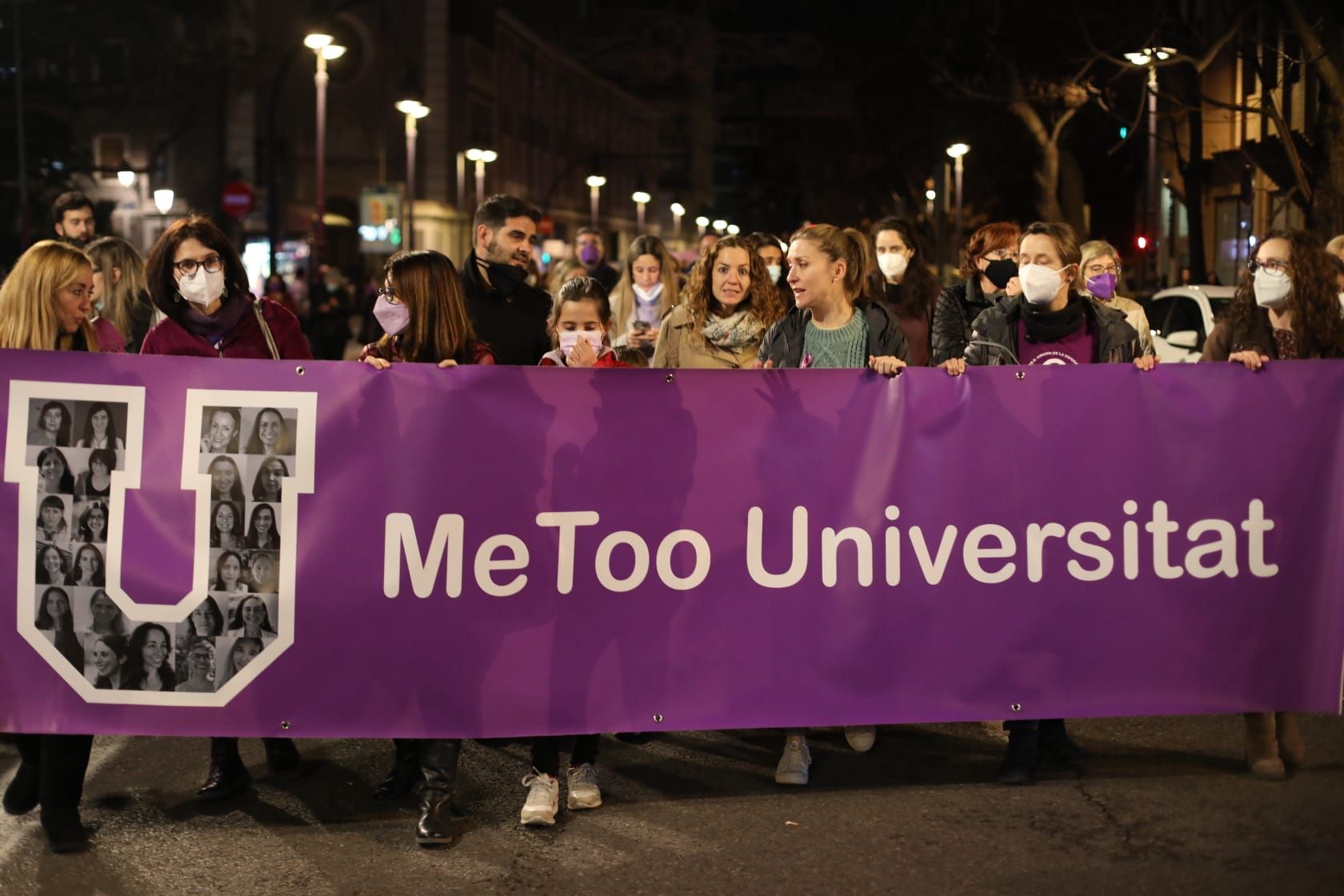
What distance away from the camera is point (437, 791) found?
556cm

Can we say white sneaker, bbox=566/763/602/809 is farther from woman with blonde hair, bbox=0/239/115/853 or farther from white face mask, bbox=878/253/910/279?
white face mask, bbox=878/253/910/279

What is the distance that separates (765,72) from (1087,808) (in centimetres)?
10539

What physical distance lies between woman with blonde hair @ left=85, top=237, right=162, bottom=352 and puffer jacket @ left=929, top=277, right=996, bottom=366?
3.78 m

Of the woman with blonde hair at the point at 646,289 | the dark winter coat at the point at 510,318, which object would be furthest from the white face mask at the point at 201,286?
the woman with blonde hair at the point at 646,289

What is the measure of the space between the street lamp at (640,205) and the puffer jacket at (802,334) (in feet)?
292

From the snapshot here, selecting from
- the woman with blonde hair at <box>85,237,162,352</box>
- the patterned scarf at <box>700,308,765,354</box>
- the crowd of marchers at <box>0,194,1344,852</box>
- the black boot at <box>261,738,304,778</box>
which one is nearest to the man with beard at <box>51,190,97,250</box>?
the woman with blonde hair at <box>85,237,162,352</box>

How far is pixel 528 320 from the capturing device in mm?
6969

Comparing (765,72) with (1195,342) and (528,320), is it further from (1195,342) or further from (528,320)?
(528,320)

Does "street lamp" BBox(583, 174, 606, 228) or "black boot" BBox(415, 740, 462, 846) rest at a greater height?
"street lamp" BBox(583, 174, 606, 228)

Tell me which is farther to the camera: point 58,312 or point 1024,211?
A: point 1024,211

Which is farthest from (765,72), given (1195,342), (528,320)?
(528,320)

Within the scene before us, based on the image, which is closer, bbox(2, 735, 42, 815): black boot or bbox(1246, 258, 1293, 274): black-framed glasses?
bbox(2, 735, 42, 815): black boot

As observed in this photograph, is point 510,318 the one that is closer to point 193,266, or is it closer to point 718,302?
point 718,302

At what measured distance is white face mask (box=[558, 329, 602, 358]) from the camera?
20.3 ft
